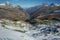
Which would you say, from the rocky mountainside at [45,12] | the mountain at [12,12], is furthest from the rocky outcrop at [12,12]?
the rocky mountainside at [45,12]

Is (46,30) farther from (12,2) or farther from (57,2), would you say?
(12,2)

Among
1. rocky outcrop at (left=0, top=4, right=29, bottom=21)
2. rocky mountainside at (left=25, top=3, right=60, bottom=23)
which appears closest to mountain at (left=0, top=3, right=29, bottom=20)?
rocky outcrop at (left=0, top=4, right=29, bottom=21)

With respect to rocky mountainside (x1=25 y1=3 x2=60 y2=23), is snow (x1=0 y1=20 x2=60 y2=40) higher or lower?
lower

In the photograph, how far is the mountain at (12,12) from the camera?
3336 mm

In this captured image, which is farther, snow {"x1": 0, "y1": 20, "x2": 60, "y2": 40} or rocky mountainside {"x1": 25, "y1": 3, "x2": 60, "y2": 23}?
rocky mountainside {"x1": 25, "y1": 3, "x2": 60, "y2": 23}

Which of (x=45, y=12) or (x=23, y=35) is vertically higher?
(x=45, y=12)

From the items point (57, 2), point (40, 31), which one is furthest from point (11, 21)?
point (57, 2)

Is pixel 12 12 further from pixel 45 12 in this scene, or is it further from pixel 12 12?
pixel 45 12

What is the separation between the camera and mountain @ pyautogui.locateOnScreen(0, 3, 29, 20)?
3336 mm

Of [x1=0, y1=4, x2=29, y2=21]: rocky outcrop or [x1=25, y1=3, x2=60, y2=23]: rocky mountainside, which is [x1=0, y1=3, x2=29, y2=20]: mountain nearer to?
[x1=0, y1=4, x2=29, y2=21]: rocky outcrop

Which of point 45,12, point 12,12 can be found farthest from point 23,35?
point 45,12

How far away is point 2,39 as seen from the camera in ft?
10.7

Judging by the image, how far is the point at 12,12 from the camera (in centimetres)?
336

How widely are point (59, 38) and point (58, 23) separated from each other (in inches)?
13.5
